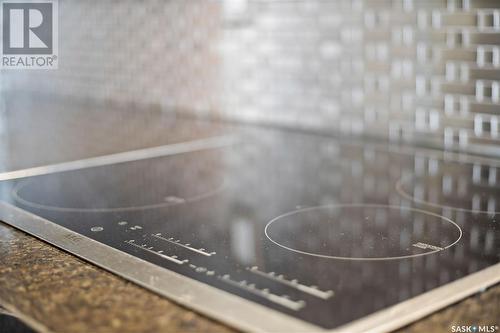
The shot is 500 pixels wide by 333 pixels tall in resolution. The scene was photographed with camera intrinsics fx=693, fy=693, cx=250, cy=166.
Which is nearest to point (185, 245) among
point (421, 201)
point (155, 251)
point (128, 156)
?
point (155, 251)

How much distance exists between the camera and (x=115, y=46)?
6.06 feet

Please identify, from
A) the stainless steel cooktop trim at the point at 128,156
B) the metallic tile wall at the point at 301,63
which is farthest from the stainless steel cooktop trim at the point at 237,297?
the metallic tile wall at the point at 301,63

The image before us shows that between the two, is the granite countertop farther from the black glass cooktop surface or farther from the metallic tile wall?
the metallic tile wall

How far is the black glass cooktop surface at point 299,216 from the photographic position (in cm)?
65

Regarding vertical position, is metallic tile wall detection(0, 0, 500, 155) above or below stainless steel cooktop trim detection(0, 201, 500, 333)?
above

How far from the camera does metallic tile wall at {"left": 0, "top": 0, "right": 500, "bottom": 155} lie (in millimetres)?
1250

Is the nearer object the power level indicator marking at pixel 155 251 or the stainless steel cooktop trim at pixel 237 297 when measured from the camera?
the stainless steel cooktop trim at pixel 237 297

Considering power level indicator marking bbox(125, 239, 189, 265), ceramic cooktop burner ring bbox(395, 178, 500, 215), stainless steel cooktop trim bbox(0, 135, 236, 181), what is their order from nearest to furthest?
power level indicator marking bbox(125, 239, 189, 265)
ceramic cooktop burner ring bbox(395, 178, 500, 215)
stainless steel cooktop trim bbox(0, 135, 236, 181)

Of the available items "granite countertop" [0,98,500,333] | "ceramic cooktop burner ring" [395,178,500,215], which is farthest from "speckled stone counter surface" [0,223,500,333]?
"ceramic cooktop burner ring" [395,178,500,215]

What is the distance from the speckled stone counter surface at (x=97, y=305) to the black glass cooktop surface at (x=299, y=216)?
0.05m

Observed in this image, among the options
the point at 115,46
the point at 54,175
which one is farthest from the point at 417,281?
the point at 115,46

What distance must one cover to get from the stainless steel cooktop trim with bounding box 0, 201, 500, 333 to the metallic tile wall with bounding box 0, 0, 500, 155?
0.64 m

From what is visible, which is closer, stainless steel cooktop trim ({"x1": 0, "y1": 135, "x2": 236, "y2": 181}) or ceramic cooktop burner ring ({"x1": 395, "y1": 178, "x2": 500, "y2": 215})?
ceramic cooktop burner ring ({"x1": 395, "y1": 178, "x2": 500, "y2": 215})

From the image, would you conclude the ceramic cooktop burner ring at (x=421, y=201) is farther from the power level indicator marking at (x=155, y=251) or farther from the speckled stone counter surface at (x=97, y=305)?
the power level indicator marking at (x=155, y=251)
